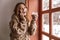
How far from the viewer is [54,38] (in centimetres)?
131

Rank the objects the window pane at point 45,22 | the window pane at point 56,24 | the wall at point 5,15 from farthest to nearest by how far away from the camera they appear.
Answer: the wall at point 5,15, the window pane at point 45,22, the window pane at point 56,24

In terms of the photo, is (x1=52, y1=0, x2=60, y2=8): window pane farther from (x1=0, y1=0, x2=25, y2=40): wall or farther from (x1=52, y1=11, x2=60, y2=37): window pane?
(x1=0, y1=0, x2=25, y2=40): wall

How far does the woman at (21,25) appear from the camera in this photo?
132 cm

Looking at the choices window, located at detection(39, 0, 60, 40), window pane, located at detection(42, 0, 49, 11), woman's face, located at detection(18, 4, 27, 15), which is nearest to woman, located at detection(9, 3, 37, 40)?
woman's face, located at detection(18, 4, 27, 15)

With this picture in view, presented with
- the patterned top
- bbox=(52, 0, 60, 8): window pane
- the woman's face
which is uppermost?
bbox=(52, 0, 60, 8): window pane

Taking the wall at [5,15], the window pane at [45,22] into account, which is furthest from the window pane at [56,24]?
the wall at [5,15]

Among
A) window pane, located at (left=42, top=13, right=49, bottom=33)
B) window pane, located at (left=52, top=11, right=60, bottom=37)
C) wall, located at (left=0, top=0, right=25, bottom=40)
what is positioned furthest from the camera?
wall, located at (left=0, top=0, right=25, bottom=40)

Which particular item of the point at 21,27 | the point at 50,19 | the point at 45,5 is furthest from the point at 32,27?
the point at 45,5

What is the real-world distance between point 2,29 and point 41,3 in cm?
50

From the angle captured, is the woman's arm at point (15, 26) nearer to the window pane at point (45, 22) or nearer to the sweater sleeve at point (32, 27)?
the sweater sleeve at point (32, 27)

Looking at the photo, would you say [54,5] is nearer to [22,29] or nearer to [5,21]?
[22,29]

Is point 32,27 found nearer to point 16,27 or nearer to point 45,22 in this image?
point 16,27

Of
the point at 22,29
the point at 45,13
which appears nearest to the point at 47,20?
the point at 45,13

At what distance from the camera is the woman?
4.32 feet
